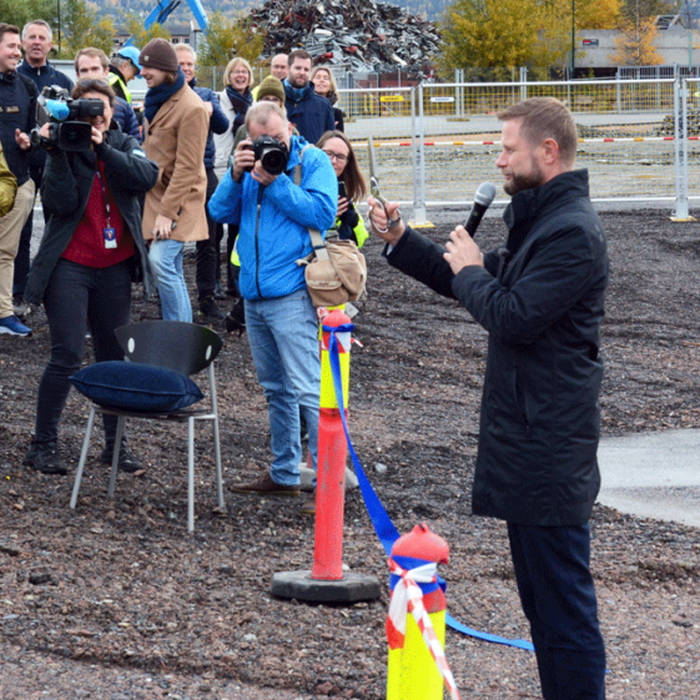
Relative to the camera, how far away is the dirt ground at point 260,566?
3814 mm

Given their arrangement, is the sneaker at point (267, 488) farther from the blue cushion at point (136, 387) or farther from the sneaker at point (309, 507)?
the blue cushion at point (136, 387)

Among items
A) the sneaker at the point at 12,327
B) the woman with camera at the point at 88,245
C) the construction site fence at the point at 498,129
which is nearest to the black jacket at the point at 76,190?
the woman with camera at the point at 88,245

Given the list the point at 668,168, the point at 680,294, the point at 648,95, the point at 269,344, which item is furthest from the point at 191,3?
the point at 269,344

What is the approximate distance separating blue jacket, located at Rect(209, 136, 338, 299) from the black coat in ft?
7.87

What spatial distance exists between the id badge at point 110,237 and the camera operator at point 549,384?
9.49 ft

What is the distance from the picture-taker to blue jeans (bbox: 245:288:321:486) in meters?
5.53

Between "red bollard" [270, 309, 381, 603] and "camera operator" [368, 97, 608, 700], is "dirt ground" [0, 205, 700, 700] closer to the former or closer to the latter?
"red bollard" [270, 309, 381, 603]

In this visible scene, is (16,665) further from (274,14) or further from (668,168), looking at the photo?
(274,14)

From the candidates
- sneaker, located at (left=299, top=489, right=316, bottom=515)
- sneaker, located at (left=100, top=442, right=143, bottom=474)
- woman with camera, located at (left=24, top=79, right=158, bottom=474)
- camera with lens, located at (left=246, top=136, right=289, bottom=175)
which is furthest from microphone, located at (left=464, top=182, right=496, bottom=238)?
sneaker, located at (left=100, top=442, right=143, bottom=474)

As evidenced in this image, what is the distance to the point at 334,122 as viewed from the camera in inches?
391

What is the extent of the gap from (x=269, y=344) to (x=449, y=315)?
18.0 ft

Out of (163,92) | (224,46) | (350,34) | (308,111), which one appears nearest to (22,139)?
(163,92)

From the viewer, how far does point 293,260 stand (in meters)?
5.50

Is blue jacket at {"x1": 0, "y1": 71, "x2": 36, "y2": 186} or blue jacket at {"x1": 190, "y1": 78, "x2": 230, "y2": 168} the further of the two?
blue jacket at {"x1": 190, "y1": 78, "x2": 230, "y2": 168}
